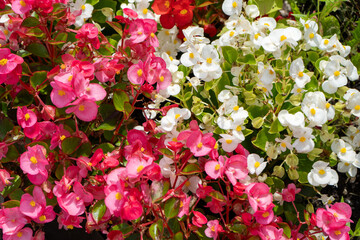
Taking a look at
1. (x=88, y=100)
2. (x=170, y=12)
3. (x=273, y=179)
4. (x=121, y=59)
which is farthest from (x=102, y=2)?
(x=273, y=179)

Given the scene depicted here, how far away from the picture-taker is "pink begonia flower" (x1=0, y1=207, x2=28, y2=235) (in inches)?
42.5

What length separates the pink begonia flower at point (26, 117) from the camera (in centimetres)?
108

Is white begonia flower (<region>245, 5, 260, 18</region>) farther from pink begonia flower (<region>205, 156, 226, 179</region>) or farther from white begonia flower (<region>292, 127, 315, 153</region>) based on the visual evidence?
pink begonia flower (<region>205, 156, 226, 179</region>)

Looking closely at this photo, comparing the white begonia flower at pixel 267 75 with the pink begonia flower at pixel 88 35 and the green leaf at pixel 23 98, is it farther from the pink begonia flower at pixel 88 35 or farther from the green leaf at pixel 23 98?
the green leaf at pixel 23 98

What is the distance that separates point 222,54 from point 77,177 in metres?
0.55

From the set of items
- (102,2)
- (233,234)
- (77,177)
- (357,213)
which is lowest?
(357,213)

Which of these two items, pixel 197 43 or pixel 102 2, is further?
pixel 102 2

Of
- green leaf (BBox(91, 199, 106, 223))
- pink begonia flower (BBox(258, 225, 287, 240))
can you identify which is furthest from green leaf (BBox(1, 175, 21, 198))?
pink begonia flower (BBox(258, 225, 287, 240))

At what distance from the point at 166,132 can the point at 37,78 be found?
382 millimetres

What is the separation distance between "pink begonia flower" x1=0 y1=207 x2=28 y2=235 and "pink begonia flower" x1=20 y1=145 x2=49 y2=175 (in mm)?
122

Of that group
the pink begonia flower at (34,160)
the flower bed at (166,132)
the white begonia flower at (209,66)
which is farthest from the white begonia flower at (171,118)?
the pink begonia flower at (34,160)

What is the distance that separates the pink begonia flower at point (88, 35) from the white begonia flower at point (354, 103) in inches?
27.9

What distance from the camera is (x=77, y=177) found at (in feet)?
3.66

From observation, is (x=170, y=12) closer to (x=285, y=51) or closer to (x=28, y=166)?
(x=285, y=51)
